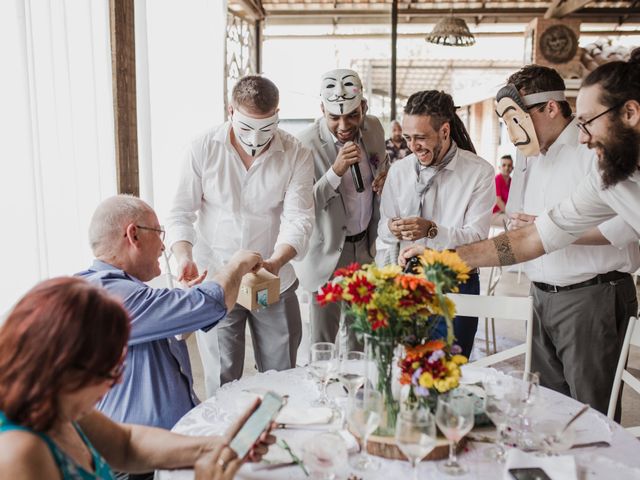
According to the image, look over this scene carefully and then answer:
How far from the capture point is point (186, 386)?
1.76 m

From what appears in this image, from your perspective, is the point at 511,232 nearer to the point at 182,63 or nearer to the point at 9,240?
the point at 9,240

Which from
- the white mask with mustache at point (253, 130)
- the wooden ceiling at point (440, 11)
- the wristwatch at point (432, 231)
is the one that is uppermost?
the wooden ceiling at point (440, 11)

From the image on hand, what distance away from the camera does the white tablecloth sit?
129cm

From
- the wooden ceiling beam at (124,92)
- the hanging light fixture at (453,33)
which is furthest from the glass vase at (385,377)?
the hanging light fixture at (453,33)

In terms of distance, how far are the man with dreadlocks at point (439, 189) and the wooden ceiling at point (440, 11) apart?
491 centimetres

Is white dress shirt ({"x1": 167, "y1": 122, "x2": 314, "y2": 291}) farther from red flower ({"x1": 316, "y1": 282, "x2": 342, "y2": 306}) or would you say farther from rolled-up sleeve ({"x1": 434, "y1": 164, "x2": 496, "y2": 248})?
red flower ({"x1": 316, "y1": 282, "x2": 342, "y2": 306})

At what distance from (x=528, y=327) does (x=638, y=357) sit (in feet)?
8.41

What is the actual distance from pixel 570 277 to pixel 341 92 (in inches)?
53.8

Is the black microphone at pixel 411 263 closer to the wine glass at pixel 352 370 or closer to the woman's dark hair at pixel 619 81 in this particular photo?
the wine glass at pixel 352 370

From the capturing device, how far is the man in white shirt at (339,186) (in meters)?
2.89

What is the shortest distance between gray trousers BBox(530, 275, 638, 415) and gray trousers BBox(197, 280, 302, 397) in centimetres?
107

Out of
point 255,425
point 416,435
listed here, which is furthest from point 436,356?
point 255,425

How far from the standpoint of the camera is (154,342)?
171cm

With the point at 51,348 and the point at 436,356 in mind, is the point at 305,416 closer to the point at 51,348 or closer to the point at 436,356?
the point at 436,356
